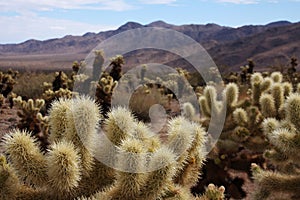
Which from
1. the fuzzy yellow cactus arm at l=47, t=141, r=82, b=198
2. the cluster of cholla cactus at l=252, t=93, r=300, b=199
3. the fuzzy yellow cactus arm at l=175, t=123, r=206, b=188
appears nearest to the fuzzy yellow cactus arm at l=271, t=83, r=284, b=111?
the cluster of cholla cactus at l=252, t=93, r=300, b=199

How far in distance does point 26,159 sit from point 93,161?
51 centimetres

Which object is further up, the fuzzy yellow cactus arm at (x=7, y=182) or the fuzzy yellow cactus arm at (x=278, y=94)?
the fuzzy yellow cactus arm at (x=278, y=94)

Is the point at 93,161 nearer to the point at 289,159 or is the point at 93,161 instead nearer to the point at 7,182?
the point at 7,182

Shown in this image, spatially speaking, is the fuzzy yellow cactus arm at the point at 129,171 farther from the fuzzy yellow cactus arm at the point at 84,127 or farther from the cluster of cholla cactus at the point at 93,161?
the fuzzy yellow cactus arm at the point at 84,127

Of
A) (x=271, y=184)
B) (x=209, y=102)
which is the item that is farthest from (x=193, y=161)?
(x=209, y=102)

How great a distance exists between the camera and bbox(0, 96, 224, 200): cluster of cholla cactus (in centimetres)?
262

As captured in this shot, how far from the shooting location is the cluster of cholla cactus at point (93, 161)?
8.59 ft

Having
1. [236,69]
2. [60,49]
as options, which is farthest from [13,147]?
[60,49]

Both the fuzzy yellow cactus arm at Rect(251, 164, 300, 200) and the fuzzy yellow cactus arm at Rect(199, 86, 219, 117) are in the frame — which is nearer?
the fuzzy yellow cactus arm at Rect(251, 164, 300, 200)

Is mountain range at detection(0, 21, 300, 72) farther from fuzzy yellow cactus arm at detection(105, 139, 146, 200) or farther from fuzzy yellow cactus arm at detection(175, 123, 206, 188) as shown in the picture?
fuzzy yellow cactus arm at detection(105, 139, 146, 200)

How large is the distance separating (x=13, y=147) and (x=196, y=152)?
1423 mm

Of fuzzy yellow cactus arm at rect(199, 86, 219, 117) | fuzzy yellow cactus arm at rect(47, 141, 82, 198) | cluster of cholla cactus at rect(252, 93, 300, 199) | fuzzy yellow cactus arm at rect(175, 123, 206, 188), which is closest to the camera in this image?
fuzzy yellow cactus arm at rect(47, 141, 82, 198)

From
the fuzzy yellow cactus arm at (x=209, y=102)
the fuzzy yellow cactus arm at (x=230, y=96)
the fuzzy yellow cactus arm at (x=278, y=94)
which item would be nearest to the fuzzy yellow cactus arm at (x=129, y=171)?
the fuzzy yellow cactus arm at (x=278, y=94)

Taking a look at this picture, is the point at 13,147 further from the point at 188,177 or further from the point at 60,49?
the point at 60,49
